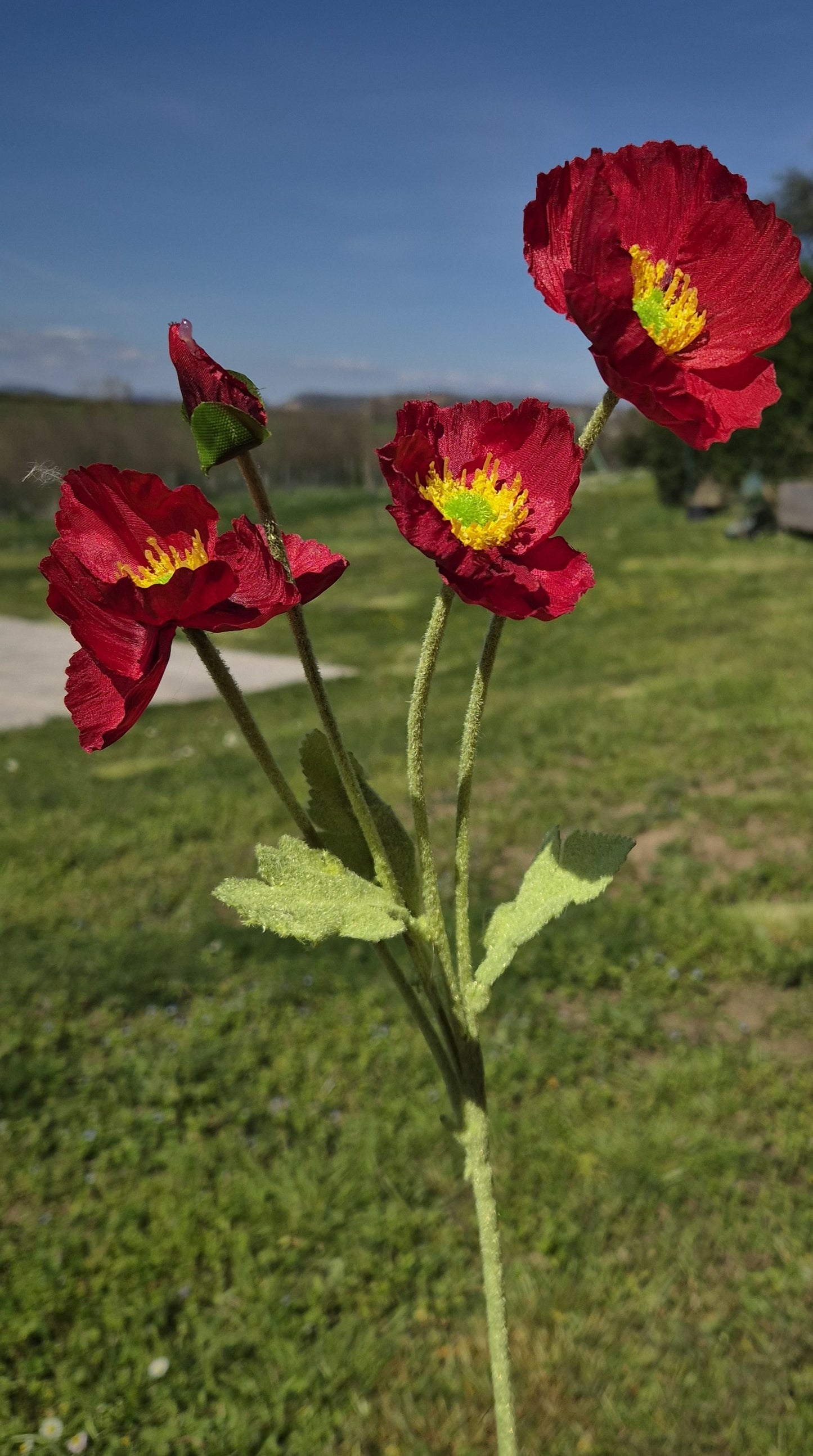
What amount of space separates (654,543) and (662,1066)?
31.5 feet

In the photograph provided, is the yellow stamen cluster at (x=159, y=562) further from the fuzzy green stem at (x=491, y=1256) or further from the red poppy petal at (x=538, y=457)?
the fuzzy green stem at (x=491, y=1256)

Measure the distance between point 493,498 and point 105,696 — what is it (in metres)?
0.33

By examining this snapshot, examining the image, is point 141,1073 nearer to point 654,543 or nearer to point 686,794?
point 686,794

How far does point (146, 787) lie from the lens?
18.7ft

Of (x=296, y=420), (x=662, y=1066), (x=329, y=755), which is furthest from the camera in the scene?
(x=296, y=420)

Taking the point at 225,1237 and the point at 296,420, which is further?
the point at 296,420

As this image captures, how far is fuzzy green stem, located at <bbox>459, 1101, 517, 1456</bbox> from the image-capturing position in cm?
102

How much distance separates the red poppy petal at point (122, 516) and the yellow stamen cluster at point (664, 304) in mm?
351

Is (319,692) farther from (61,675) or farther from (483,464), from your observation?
(61,675)

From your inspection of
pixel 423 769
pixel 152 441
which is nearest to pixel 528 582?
pixel 423 769

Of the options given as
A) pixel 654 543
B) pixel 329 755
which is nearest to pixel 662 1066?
pixel 329 755

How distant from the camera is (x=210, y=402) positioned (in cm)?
70

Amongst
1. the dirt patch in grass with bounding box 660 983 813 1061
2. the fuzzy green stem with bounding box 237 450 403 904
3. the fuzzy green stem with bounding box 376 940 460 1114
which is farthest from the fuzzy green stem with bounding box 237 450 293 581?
the dirt patch in grass with bounding box 660 983 813 1061

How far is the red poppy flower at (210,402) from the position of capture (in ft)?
2.28
